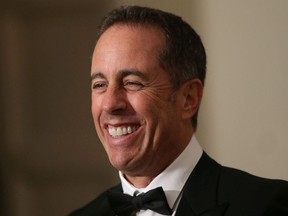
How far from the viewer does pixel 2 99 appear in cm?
245

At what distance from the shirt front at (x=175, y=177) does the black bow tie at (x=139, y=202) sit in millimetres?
27

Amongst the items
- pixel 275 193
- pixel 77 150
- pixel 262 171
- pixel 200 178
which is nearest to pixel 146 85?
pixel 200 178

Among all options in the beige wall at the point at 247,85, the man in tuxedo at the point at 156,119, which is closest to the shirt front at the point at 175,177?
the man in tuxedo at the point at 156,119

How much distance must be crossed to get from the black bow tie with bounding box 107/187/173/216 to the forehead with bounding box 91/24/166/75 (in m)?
0.34

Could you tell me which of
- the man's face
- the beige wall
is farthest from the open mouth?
the beige wall

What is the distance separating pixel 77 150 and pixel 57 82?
1.05 ft

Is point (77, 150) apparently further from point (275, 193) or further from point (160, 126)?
point (275, 193)

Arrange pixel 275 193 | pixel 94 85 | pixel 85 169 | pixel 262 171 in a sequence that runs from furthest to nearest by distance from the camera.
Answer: pixel 85 169 → pixel 262 171 → pixel 94 85 → pixel 275 193

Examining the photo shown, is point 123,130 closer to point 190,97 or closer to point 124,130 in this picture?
point 124,130

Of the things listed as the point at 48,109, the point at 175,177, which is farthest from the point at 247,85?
the point at 48,109

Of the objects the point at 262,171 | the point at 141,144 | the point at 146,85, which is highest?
the point at 146,85

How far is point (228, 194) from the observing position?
138 centimetres

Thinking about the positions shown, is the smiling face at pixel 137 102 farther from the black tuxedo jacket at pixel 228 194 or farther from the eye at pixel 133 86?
the black tuxedo jacket at pixel 228 194

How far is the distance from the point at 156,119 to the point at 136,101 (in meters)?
0.07
